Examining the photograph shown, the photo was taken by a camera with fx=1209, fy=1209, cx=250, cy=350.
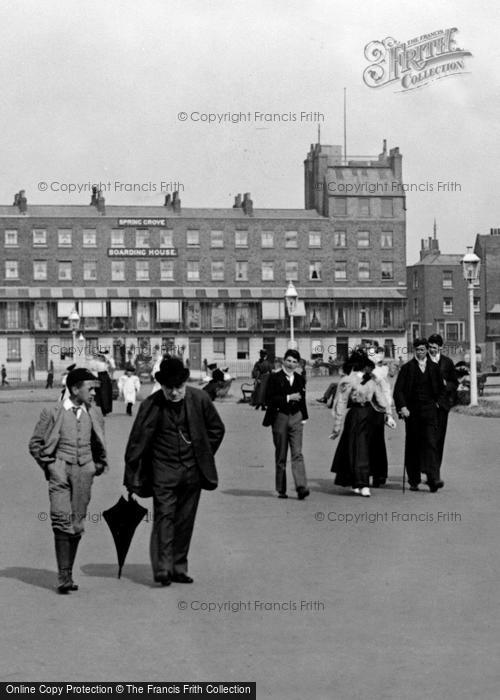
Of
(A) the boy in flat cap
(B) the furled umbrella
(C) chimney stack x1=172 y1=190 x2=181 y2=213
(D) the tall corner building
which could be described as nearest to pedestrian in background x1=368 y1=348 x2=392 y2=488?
(B) the furled umbrella

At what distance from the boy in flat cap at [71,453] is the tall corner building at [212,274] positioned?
84.1 metres

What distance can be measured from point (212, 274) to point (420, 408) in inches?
3280

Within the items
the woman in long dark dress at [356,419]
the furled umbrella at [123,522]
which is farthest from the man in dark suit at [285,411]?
the furled umbrella at [123,522]

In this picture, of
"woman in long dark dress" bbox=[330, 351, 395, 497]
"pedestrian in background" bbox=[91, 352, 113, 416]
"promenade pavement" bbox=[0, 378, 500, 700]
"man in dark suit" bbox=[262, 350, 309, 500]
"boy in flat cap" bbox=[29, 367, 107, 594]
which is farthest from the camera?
"pedestrian in background" bbox=[91, 352, 113, 416]

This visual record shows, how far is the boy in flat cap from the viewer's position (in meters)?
8.86

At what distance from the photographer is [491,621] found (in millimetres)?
7582

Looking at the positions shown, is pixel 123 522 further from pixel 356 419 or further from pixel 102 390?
pixel 102 390

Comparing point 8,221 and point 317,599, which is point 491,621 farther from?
point 8,221

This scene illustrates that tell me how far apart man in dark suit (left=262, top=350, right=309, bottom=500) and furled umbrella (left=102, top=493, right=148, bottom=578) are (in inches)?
192

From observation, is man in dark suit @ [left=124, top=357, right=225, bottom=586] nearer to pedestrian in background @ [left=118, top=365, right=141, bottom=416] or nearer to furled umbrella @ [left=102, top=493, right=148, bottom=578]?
furled umbrella @ [left=102, top=493, right=148, bottom=578]

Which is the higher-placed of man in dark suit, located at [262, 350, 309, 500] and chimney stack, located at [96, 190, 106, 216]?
chimney stack, located at [96, 190, 106, 216]

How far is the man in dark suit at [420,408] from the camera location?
1484 centimetres

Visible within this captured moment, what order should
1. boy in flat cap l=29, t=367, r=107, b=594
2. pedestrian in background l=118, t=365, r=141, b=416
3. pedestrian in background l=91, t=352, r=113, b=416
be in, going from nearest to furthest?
boy in flat cap l=29, t=367, r=107, b=594 → pedestrian in background l=91, t=352, r=113, b=416 → pedestrian in background l=118, t=365, r=141, b=416

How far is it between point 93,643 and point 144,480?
2266mm
